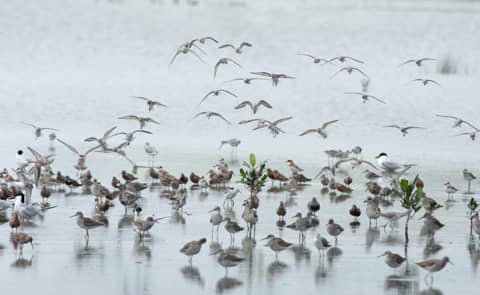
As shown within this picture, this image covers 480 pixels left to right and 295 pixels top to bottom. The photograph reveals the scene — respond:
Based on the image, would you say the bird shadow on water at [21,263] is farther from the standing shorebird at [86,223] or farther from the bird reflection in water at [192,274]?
the bird reflection in water at [192,274]

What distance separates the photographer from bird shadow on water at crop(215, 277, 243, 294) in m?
12.7

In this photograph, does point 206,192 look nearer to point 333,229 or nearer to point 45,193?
point 45,193

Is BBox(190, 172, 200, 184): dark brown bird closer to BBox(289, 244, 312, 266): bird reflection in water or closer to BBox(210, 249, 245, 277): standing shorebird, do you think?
BBox(289, 244, 312, 266): bird reflection in water

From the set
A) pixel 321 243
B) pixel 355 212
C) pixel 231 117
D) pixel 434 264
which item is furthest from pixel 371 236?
pixel 231 117

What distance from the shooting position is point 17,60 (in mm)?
38500

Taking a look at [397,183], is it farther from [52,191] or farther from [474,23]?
[474,23]

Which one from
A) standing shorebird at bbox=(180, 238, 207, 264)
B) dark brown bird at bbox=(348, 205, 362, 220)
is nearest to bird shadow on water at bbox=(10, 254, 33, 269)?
standing shorebird at bbox=(180, 238, 207, 264)

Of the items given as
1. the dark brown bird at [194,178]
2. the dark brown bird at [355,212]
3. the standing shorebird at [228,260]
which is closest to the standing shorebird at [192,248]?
the standing shorebird at [228,260]

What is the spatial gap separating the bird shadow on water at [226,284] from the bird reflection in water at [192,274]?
19 cm

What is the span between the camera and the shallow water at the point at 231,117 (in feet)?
44.4

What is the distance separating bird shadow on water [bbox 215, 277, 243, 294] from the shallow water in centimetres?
3

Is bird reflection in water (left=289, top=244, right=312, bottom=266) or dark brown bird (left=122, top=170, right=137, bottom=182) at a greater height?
dark brown bird (left=122, top=170, right=137, bottom=182)

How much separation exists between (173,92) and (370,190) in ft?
→ 50.1

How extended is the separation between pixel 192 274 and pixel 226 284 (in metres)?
0.60
